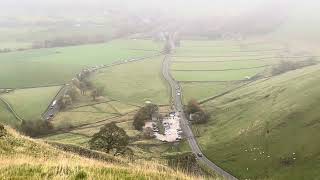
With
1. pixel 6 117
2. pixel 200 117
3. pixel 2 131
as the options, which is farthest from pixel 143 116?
pixel 2 131

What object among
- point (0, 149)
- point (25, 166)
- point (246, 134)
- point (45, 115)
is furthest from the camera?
point (45, 115)

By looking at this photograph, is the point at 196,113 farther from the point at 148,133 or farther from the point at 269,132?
the point at 269,132

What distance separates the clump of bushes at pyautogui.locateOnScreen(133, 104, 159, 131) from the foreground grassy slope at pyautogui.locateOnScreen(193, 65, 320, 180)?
19614 millimetres

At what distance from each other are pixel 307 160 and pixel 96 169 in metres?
111

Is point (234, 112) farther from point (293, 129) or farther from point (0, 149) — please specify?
point (0, 149)

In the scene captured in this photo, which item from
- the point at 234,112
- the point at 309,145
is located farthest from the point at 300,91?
the point at 309,145

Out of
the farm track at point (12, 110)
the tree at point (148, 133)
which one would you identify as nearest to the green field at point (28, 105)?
the farm track at point (12, 110)

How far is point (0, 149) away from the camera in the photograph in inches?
1353

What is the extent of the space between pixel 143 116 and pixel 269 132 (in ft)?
164

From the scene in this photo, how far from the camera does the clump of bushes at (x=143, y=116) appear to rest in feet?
559

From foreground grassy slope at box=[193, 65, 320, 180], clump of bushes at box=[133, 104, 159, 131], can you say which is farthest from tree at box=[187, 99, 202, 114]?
clump of bushes at box=[133, 104, 159, 131]

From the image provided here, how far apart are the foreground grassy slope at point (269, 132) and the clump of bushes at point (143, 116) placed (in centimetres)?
1961

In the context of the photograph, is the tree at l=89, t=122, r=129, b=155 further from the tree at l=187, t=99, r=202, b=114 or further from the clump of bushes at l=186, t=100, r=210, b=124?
the tree at l=187, t=99, r=202, b=114

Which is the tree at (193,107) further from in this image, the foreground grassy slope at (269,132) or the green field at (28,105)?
the green field at (28,105)
